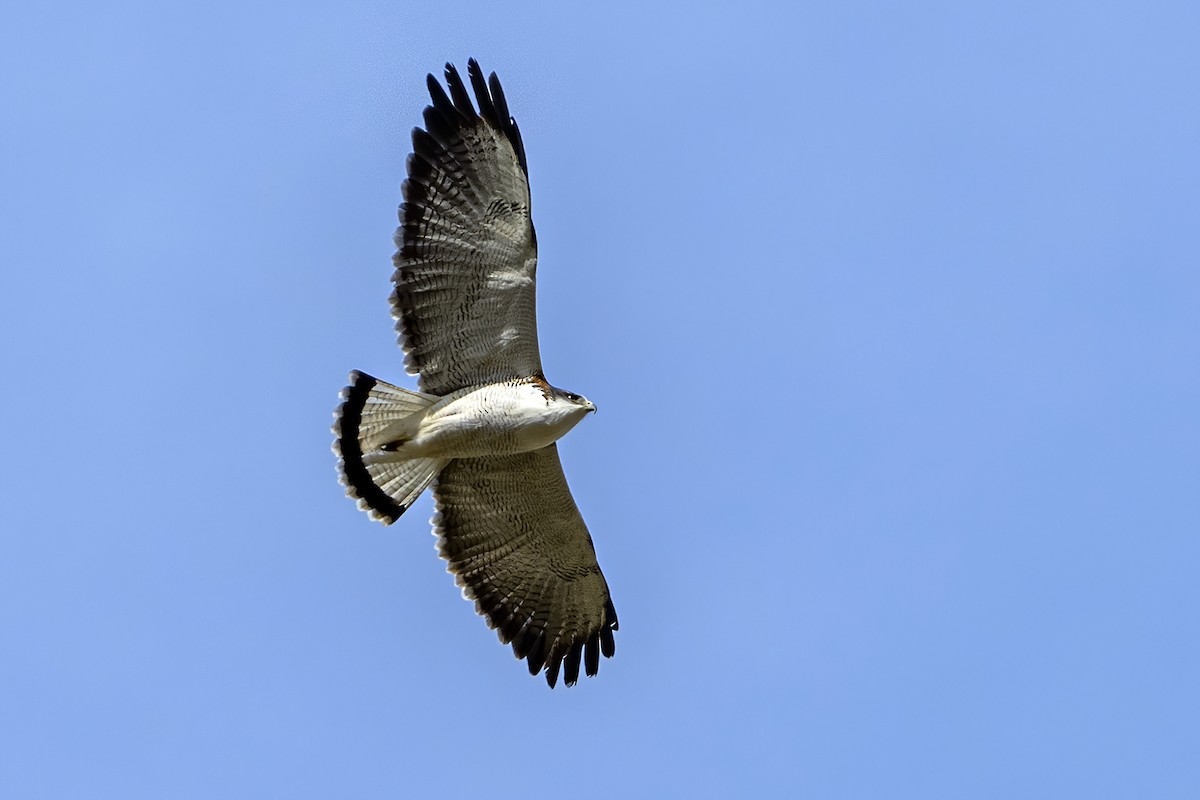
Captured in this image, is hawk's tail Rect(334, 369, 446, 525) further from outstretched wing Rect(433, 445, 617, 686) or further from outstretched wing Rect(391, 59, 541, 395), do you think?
outstretched wing Rect(391, 59, 541, 395)

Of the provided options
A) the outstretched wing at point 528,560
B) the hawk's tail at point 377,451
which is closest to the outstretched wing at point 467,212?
the hawk's tail at point 377,451

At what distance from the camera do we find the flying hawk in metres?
13.8

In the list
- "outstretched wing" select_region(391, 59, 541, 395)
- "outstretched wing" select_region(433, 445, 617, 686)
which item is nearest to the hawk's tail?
"outstretched wing" select_region(433, 445, 617, 686)

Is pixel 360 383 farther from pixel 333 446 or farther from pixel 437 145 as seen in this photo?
pixel 437 145

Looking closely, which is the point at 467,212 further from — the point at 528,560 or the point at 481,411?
the point at 528,560

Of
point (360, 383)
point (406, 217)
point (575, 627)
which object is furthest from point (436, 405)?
point (575, 627)

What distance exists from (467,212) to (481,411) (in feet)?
5.41

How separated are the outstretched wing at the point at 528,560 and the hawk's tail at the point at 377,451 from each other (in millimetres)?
345

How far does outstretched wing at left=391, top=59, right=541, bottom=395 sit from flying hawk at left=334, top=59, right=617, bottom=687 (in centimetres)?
1

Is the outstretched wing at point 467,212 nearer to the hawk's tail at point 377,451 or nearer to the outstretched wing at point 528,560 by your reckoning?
the hawk's tail at point 377,451

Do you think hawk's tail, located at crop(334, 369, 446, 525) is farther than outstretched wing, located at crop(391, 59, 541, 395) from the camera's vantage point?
Yes

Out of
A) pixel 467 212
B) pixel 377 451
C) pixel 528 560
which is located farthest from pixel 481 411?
pixel 528 560

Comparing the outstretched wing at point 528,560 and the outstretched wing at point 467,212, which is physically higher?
the outstretched wing at point 467,212

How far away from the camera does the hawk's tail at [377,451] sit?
14.3 m
